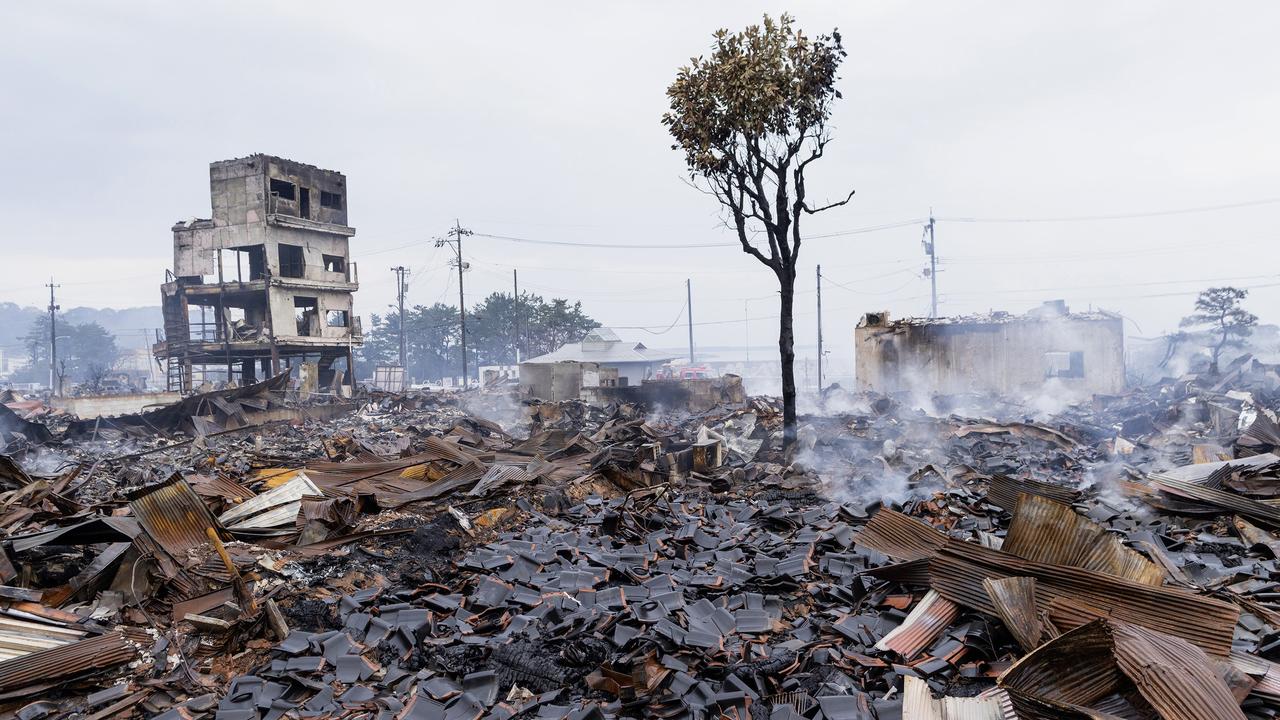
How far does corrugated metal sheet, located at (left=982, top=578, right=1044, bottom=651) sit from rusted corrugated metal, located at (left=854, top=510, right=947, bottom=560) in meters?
1.11

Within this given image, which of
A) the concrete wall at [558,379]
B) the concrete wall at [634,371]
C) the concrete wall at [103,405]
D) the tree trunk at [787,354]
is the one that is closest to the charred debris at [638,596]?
the tree trunk at [787,354]

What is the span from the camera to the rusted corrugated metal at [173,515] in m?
5.85

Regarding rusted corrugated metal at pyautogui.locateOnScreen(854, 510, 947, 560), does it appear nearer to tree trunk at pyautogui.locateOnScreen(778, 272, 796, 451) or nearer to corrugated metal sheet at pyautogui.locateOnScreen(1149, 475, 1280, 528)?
corrugated metal sheet at pyautogui.locateOnScreen(1149, 475, 1280, 528)

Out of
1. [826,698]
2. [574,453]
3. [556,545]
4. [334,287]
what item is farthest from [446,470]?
[334,287]

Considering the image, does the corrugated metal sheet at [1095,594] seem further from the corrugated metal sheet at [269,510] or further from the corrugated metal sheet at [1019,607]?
the corrugated metal sheet at [269,510]

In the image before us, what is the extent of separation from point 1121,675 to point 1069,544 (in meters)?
1.64

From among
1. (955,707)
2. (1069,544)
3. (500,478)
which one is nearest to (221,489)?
(500,478)

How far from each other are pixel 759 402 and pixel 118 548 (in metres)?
15.1

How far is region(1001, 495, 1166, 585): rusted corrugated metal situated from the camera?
4754mm

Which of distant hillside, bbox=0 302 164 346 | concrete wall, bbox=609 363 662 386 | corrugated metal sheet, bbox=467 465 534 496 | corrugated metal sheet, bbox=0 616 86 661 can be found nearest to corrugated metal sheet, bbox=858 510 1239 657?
corrugated metal sheet, bbox=467 465 534 496

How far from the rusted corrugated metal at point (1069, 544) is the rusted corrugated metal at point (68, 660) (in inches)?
236

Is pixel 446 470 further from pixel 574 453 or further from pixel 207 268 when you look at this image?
pixel 207 268

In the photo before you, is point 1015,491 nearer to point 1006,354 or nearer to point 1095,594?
point 1095,594

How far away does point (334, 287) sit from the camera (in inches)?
1410
